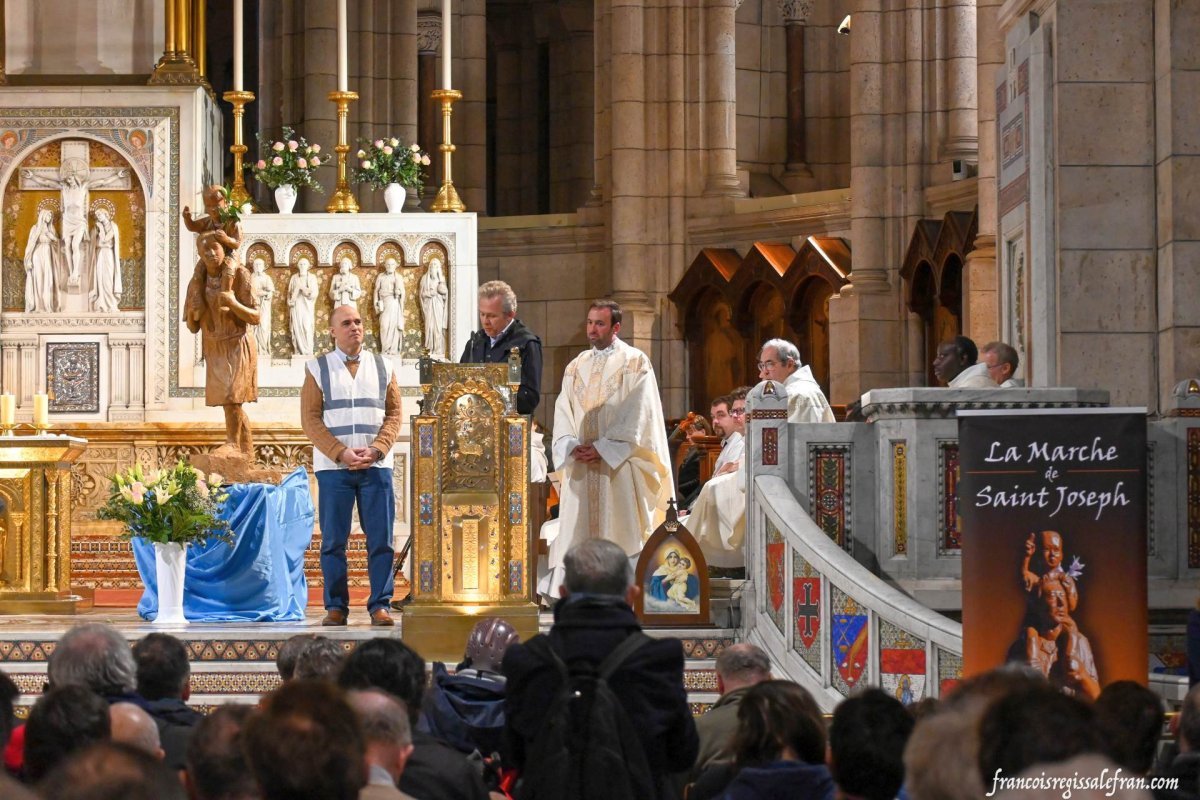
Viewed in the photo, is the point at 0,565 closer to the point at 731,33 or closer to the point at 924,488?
the point at 924,488

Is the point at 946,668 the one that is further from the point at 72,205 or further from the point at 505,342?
the point at 72,205

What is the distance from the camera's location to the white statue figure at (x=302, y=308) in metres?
14.8

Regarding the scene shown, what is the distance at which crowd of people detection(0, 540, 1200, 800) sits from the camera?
3.14 m

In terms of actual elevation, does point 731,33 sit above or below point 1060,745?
above

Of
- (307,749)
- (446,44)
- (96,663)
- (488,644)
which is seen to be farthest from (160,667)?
(446,44)

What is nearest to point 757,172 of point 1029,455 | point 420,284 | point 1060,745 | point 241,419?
point 420,284

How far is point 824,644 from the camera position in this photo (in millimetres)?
9008

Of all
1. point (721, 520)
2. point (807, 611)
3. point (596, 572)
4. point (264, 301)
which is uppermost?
point (264, 301)

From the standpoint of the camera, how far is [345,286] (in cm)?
1488

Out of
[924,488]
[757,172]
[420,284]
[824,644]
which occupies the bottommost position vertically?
[824,644]

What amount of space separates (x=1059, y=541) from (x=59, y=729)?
4445 millimetres

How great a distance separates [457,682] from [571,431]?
4.24 m

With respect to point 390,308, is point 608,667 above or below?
below

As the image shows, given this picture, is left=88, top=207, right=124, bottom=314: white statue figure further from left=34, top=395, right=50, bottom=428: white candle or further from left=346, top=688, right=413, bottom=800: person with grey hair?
left=346, top=688, right=413, bottom=800: person with grey hair
